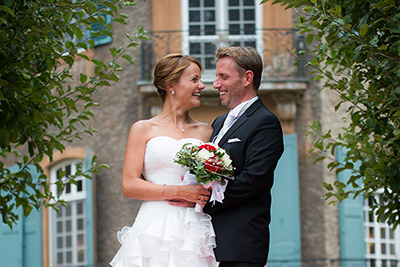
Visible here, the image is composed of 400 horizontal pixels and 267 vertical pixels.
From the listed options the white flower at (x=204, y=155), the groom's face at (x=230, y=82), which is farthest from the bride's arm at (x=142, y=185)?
the groom's face at (x=230, y=82)

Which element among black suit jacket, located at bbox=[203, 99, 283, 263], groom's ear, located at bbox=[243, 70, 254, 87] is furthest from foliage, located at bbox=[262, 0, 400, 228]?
black suit jacket, located at bbox=[203, 99, 283, 263]

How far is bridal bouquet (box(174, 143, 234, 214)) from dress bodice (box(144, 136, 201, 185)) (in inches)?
14.6

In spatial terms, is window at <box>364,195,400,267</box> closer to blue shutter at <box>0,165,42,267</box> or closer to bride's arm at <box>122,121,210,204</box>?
blue shutter at <box>0,165,42,267</box>

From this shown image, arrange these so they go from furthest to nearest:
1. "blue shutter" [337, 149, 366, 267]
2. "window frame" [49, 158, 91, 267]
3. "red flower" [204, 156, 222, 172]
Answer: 1. "window frame" [49, 158, 91, 267]
2. "blue shutter" [337, 149, 366, 267]
3. "red flower" [204, 156, 222, 172]

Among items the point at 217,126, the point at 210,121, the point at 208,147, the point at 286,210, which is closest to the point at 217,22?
the point at 210,121

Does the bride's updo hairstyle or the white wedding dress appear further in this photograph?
the bride's updo hairstyle

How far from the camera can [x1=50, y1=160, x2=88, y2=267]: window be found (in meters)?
13.3

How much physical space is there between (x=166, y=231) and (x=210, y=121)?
28.2ft

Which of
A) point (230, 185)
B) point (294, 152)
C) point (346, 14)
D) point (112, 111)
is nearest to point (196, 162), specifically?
point (230, 185)

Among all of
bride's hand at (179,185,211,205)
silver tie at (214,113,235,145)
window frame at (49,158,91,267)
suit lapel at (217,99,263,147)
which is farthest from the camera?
window frame at (49,158,91,267)

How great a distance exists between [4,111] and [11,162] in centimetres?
Answer: 931

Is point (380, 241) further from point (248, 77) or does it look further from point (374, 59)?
point (248, 77)

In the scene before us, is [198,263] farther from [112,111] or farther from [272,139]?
[112,111]

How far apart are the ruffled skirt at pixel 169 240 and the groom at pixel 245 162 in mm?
84
